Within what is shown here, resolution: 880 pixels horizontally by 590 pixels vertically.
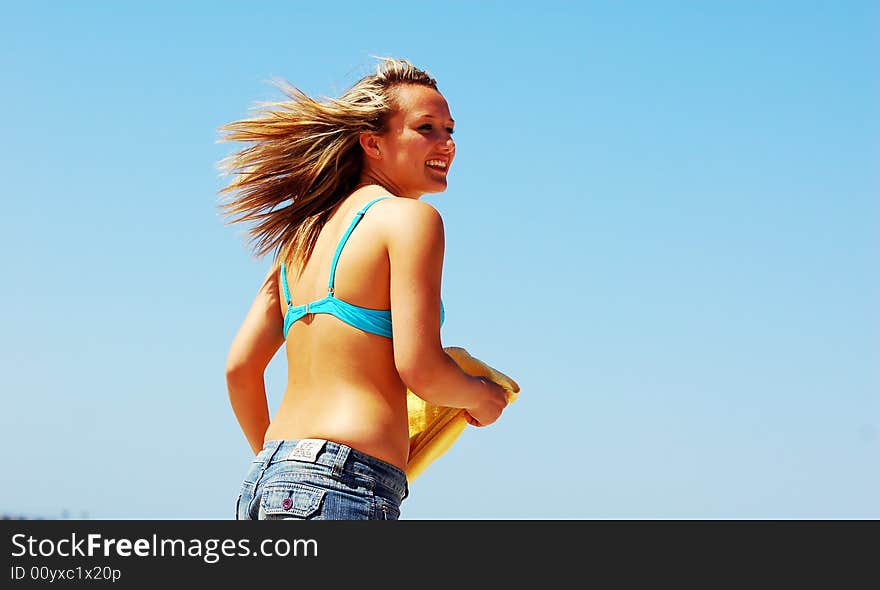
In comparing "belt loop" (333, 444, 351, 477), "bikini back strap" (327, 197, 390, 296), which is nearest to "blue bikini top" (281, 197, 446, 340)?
"bikini back strap" (327, 197, 390, 296)

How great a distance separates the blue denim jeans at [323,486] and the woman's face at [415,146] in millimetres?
1305

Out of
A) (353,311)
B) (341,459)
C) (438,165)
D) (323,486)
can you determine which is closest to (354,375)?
(353,311)

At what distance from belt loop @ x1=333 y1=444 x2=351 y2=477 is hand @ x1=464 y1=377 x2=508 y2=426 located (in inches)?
25.5

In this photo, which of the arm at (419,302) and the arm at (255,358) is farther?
the arm at (255,358)

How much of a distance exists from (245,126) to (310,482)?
1.80 metres

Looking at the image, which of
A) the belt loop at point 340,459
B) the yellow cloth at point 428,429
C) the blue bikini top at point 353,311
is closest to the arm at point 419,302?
the blue bikini top at point 353,311

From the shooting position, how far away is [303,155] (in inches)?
207

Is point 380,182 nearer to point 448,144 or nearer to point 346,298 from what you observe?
point 448,144

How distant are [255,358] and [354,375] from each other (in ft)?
3.04

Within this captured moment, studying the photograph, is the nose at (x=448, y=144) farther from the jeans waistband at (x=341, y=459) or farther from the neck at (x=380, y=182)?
the jeans waistband at (x=341, y=459)

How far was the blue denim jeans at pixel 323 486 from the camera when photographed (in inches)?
170

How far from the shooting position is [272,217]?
5328mm
